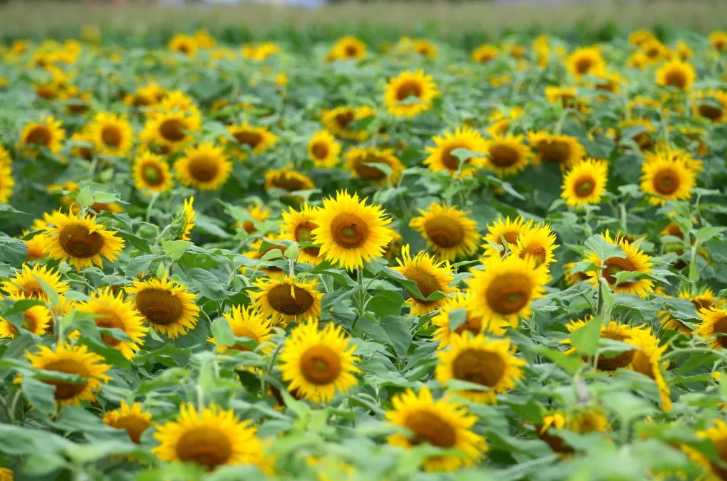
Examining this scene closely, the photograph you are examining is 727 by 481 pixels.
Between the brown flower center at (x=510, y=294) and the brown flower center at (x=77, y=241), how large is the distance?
4.10 feet

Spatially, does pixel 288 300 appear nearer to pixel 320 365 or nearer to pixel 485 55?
pixel 320 365

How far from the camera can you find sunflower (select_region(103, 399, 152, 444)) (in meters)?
1.93

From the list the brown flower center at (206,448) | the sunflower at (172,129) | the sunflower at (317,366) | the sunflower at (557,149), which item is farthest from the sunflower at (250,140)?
the brown flower center at (206,448)

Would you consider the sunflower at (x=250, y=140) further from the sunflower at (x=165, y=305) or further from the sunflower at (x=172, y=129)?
the sunflower at (x=165, y=305)

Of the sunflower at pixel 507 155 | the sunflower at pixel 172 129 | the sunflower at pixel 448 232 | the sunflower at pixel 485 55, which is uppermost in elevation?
the sunflower at pixel 485 55

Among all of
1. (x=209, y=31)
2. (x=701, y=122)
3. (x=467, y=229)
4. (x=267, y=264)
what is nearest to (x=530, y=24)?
(x=209, y=31)

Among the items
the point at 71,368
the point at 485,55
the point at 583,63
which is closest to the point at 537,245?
the point at 71,368

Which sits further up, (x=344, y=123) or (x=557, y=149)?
(x=344, y=123)

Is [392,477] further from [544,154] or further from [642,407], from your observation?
[544,154]

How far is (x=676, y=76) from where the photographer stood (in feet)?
15.1

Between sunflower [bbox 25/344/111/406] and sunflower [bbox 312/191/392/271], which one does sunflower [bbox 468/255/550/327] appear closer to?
sunflower [bbox 312/191/392/271]

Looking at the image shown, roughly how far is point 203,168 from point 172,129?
0.40m

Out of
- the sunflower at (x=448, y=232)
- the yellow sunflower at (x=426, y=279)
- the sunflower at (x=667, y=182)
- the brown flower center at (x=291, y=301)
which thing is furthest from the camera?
the sunflower at (x=667, y=182)

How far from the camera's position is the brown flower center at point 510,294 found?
77.4 inches
